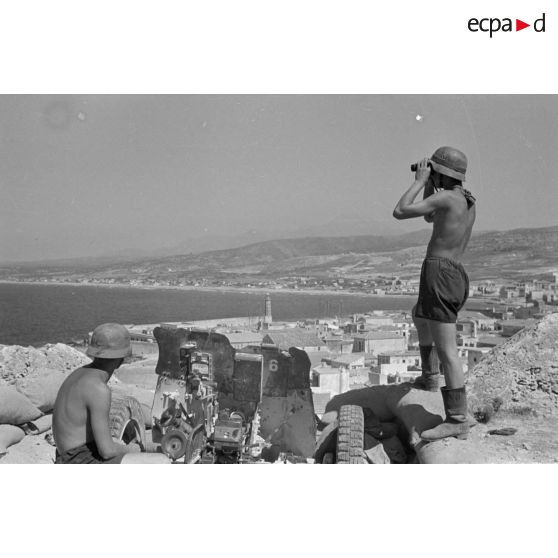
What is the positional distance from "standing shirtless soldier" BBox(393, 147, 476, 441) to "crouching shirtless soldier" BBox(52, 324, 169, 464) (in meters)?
1.85

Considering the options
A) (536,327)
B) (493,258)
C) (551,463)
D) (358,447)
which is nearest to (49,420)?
(358,447)

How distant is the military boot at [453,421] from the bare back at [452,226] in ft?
2.78

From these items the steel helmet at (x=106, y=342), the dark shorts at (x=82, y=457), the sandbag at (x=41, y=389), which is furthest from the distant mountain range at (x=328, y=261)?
the dark shorts at (x=82, y=457)

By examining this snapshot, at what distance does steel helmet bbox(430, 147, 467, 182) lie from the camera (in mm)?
3906

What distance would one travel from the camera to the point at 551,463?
3738mm

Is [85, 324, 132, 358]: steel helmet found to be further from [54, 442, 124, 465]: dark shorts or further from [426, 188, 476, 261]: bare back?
[426, 188, 476, 261]: bare back

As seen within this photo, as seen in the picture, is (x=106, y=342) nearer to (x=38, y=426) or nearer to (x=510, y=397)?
(x=38, y=426)

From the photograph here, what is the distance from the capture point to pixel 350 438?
12.9 feet

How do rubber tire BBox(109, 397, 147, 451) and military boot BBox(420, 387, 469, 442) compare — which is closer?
military boot BBox(420, 387, 469, 442)

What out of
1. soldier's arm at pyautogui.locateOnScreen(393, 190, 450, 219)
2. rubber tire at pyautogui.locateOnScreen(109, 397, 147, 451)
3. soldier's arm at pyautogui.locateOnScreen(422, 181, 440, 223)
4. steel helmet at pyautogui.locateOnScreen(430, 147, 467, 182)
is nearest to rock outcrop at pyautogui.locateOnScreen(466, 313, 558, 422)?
soldier's arm at pyautogui.locateOnScreen(422, 181, 440, 223)

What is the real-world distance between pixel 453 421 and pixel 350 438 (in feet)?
2.18

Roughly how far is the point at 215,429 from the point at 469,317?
63.2 ft

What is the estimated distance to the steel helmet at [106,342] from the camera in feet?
10.6

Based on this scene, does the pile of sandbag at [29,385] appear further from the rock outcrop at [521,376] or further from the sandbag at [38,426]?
the rock outcrop at [521,376]
